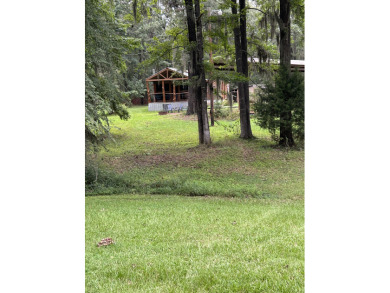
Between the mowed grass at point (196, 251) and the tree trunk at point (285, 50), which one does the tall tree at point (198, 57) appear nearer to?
the tree trunk at point (285, 50)

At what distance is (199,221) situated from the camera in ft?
15.4

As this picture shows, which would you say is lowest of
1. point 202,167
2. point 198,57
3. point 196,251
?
point 202,167

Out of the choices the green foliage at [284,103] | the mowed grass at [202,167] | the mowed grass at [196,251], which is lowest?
the mowed grass at [202,167]

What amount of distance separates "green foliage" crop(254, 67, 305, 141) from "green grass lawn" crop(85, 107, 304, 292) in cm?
82

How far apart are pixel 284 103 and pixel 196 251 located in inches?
338

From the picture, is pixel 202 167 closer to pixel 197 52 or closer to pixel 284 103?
pixel 284 103

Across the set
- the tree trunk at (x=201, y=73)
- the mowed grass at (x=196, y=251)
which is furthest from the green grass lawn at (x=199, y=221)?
the tree trunk at (x=201, y=73)

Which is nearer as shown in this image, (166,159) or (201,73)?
(166,159)

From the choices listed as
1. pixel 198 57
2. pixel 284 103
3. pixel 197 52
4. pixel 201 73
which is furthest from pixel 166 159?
pixel 284 103

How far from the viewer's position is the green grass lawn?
2.75 metres

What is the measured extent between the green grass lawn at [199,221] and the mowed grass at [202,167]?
0.03 m

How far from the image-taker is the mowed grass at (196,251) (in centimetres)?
265
